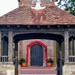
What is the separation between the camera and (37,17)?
2394 centimetres

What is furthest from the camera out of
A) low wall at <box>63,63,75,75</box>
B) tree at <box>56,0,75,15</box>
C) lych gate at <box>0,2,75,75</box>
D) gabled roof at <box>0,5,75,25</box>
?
tree at <box>56,0,75,15</box>

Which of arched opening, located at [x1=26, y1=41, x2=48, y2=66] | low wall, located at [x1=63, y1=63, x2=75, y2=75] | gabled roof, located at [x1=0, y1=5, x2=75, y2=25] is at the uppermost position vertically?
gabled roof, located at [x1=0, y1=5, x2=75, y2=25]

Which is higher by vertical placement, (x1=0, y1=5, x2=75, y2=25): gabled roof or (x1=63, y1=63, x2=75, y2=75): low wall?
(x1=0, y1=5, x2=75, y2=25): gabled roof

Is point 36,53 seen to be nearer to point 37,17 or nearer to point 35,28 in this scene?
point 37,17

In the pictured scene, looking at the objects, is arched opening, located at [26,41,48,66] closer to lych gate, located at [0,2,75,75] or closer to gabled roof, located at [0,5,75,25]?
gabled roof, located at [0,5,75,25]

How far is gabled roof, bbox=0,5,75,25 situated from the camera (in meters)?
22.8

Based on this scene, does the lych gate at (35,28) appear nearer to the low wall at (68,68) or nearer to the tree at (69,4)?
the low wall at (68,68)

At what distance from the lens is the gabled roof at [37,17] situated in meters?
22.8

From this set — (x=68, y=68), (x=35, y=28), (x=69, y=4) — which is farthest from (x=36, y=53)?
(x=68, y=68)

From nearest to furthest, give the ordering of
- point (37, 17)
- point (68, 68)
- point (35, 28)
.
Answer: point (68, 68), point (35, 28), point (37, 17)

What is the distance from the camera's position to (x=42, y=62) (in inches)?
1774

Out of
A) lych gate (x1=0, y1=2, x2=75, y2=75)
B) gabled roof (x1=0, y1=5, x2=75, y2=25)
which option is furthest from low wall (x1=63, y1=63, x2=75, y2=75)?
gabled roof (x1=0, y1=5, x2=75, y2=25)

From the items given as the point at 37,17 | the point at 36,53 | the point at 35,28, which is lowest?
the point at 36,53

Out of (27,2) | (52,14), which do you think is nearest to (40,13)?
(52,14)
